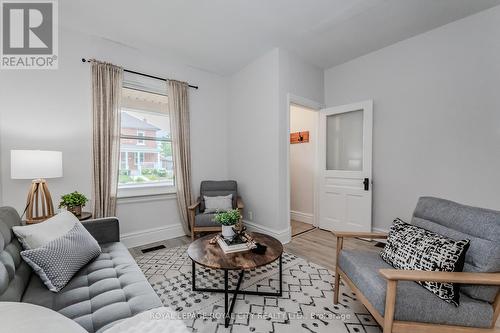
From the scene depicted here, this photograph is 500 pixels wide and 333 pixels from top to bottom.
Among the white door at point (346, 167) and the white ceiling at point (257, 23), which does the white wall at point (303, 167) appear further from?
the white ceiling at point (257, 23)

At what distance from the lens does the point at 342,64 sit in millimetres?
3660

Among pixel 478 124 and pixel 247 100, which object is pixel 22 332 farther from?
pixel 478 124

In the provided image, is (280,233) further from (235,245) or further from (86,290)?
(86,290)

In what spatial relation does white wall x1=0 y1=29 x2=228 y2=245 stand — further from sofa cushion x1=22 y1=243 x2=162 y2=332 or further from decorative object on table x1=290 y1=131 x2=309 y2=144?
decorative object on table x1=290 y1=131 x2=309 y2=144

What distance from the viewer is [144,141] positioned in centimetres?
334

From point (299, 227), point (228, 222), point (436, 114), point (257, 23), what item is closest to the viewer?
point (228, 222)

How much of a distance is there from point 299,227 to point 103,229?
9.97ft

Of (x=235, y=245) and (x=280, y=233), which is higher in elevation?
(x=235, y=245)

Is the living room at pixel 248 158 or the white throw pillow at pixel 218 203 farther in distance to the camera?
the white throw pillow at pixel 218 203

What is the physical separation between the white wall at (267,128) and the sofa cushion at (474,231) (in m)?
1.82

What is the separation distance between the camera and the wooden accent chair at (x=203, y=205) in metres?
3.03

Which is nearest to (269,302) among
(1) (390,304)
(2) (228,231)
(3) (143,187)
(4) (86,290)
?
(2) (228,231)

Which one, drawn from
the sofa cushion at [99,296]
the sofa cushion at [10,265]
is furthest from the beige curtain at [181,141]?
the sofa cushion at [10,265]

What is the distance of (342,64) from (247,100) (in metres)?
1.73
